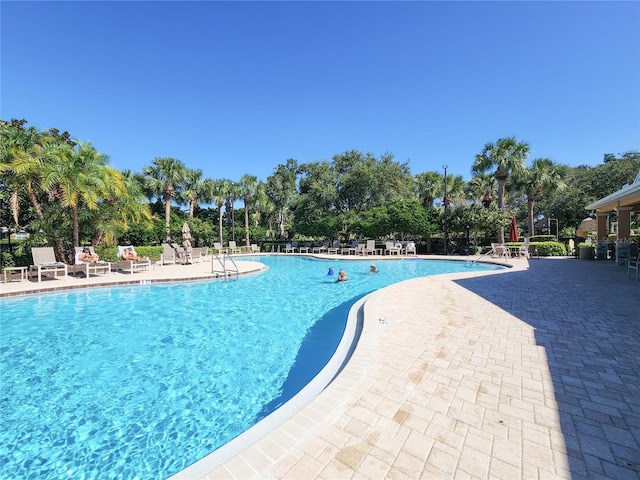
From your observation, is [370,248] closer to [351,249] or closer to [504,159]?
[351,249]

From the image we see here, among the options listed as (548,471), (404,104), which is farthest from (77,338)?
(404,104)

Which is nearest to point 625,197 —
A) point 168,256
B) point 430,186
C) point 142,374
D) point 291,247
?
point 430,186

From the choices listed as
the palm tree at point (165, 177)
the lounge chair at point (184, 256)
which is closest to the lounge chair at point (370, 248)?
the lounge chair at point (184, 256)

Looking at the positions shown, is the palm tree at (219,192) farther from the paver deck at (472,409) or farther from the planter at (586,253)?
the planter at (586,253)

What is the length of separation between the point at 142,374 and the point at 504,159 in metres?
22.4

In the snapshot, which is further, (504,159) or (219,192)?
(219,192)

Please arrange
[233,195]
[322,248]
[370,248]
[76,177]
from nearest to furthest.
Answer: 1. [76,177]
2. [370,248]
3. [322,248]
4. [233,195]

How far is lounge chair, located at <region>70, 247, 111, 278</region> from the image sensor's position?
11.5m

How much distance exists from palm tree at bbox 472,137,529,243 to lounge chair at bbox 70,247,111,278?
72.1 ft

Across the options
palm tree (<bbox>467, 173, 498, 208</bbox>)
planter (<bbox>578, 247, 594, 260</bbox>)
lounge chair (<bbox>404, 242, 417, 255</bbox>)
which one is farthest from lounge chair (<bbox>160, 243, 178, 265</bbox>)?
planter (<bbox>578, 247, 594, 260</bbox>)

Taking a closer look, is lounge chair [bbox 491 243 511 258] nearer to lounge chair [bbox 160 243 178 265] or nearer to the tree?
lounge chair [bbox 160 243 178 265]

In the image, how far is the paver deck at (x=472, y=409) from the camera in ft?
6.05

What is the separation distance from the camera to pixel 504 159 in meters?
19.6

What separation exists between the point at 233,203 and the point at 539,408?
29.6 meters
